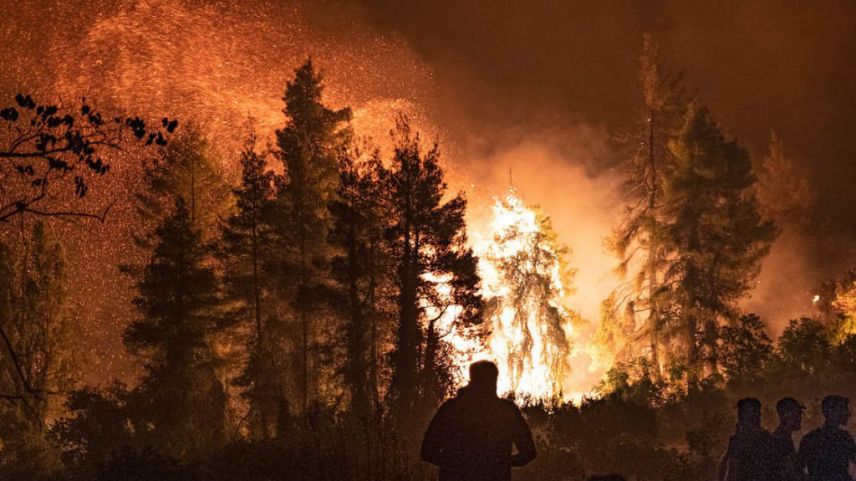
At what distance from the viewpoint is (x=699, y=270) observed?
38719 mm

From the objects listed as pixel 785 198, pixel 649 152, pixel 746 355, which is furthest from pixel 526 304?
pixel 785 198

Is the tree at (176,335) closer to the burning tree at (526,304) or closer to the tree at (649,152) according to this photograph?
the burning tree at (526,304)

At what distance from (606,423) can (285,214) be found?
17638 millimetres

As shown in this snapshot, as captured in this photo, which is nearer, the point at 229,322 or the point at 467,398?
the point at 467,398

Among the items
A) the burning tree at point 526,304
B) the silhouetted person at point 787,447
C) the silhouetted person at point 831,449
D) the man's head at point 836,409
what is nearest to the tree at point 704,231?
the burning tree at point 526,304

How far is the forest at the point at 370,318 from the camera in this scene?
22844 millimetres

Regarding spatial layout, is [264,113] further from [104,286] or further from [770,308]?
→ [104,286]

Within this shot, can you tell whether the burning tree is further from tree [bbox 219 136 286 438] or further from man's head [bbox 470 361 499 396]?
man's head [bbox 470 361 499 396]

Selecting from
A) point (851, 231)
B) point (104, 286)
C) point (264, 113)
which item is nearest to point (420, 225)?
point (264, 113)

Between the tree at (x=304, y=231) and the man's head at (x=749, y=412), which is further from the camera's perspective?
the tree at (x=304, y=231)

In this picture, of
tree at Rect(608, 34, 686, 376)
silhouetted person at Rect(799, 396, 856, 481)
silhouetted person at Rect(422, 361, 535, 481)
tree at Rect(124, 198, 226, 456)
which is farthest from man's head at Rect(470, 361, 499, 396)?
tree at Rect(608, 34, 686, 376)

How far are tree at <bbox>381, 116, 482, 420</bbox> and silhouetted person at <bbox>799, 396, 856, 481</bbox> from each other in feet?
66.4

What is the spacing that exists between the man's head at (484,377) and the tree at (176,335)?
22.6m

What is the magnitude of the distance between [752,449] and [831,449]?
1.23 meters
